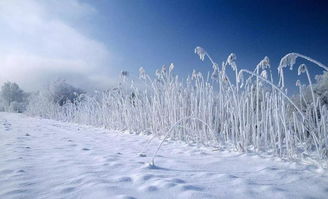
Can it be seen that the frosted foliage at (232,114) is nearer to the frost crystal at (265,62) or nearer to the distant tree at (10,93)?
the frost crystal at (265,62)

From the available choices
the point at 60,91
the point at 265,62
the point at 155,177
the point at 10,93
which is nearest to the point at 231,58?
the point at 265,62

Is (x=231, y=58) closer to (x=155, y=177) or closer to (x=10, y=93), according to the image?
(x=155, y=177)

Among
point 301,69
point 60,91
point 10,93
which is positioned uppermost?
point 10,93

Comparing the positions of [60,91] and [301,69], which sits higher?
[60,91]

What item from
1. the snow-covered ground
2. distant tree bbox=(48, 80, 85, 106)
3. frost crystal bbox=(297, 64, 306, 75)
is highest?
distant tree bbox=(48, 80, 85, 106)

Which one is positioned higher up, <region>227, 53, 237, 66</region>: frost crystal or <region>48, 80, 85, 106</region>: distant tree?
<region>48, 80, 85, 106</region>: distant tree

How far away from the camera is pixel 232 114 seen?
337 centimetres

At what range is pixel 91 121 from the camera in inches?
382

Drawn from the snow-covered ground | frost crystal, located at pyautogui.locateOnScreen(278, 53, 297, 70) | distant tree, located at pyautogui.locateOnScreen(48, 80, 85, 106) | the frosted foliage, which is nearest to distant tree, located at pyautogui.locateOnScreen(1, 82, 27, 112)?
distant tree, located at pyautogui.locateOnScreen(48, 80, 85, 106)

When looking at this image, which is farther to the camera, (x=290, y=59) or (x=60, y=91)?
(x=60, y=91)

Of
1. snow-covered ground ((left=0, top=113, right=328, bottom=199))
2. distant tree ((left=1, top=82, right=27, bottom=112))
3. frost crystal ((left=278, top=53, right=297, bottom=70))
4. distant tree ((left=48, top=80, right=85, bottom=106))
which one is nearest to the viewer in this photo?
snow-covered ground ((left=0, top=113, right=328, bottom=199))

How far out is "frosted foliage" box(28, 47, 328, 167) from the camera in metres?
2.58

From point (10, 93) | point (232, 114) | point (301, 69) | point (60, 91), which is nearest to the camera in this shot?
point (301, 69)

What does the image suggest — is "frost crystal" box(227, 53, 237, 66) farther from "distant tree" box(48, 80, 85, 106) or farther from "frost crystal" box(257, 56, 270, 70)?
"distant tree" box(48, 80, 85, 106)
